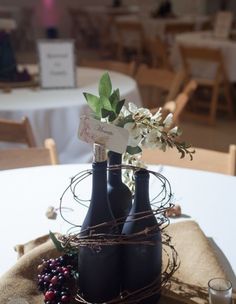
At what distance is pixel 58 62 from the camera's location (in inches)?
115

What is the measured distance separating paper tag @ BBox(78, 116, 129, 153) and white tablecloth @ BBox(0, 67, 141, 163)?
5.45ft

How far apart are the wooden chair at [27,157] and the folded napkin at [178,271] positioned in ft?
2.21

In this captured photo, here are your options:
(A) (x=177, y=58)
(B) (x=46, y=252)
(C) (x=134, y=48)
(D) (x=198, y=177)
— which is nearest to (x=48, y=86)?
(D) (x=198, y=177)

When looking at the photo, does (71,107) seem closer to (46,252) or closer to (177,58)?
(46,252)

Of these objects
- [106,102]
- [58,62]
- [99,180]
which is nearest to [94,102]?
[106,102]

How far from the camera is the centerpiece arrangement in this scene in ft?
2.93

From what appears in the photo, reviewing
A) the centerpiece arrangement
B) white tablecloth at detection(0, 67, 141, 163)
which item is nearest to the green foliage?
the centerpiece arrangement

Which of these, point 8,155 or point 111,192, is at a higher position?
point 111,192

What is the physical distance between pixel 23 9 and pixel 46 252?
865 centimetres

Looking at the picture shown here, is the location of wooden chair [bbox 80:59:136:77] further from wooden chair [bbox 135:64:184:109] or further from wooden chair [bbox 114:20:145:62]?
wooden chair [bbox 114:20:145:62]

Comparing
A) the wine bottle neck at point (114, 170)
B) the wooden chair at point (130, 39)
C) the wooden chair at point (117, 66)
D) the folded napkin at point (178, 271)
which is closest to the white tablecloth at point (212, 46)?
the wooden chair at point (117, 66)

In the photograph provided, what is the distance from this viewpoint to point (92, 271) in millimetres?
911

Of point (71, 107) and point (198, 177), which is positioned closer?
point (198, 177)

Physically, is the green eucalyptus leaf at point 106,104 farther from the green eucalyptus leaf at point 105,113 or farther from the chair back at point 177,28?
the chair back at point 177,28
